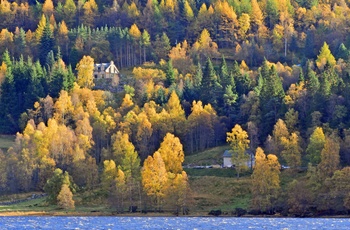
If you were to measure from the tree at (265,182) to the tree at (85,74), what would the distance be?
2299 inches

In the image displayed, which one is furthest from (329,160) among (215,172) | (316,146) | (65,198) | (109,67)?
(109,67)

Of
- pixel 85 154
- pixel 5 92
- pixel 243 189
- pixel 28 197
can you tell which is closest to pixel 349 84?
pixel 243 189

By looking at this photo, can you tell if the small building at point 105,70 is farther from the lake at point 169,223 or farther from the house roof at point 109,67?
the lake at point 169,223

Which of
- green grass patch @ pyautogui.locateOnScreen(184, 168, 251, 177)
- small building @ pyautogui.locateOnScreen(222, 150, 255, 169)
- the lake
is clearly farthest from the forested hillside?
the lake

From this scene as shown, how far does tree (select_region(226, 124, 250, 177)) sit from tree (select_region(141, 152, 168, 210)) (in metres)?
13.2

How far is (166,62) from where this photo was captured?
640 ft

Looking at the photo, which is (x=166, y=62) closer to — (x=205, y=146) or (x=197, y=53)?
(x=197, y=53)

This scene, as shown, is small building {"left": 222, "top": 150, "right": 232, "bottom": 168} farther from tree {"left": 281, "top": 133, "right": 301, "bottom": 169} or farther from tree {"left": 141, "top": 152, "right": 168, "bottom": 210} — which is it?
tree {"left": 141, "top": 152, "right": 168, "bottom": 210}

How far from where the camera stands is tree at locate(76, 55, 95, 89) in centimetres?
18012

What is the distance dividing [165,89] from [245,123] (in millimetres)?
19957

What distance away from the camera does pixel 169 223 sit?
351 ft

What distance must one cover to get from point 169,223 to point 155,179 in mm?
21259

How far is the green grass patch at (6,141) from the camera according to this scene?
156625mm

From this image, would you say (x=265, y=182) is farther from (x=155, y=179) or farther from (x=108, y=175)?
(x=108, y=175)
